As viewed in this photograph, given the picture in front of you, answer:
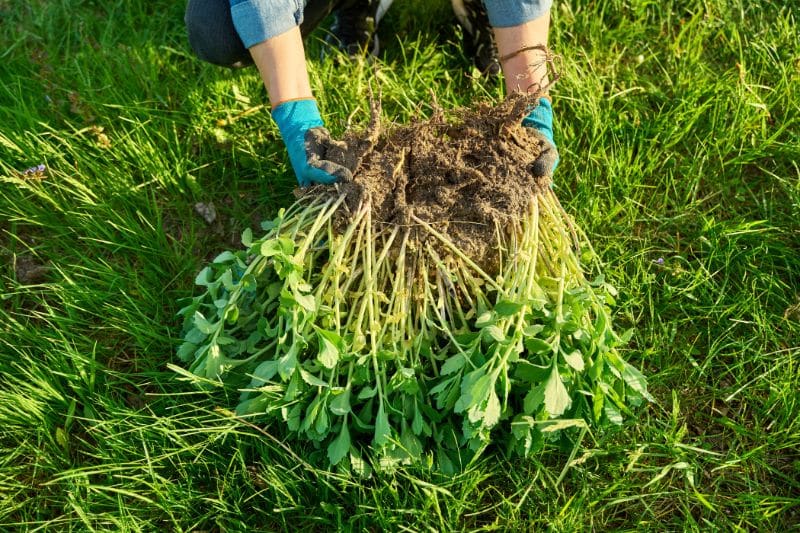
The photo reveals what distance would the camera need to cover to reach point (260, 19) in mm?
1858

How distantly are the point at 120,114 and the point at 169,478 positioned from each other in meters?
1.39

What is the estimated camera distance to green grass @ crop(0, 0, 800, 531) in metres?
1.73

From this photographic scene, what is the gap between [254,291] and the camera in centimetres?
174

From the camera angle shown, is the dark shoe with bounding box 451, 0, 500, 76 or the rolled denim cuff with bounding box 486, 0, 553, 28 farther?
the dark shoe with bounding box 451, 0, 500, 76

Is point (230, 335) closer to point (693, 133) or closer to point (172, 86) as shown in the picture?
point (172, 86)

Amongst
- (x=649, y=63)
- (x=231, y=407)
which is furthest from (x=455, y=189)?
(x=649, y=63)

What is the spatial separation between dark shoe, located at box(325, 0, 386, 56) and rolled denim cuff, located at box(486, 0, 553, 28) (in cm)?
68

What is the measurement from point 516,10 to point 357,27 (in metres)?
0.82

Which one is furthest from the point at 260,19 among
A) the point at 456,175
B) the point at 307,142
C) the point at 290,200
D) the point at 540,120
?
the point at 540,120

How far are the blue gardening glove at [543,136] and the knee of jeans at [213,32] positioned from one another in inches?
38.3

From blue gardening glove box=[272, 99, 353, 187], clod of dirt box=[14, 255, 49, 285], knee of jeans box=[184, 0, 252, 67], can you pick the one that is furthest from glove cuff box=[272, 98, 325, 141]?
clod of dirt box=[14, 255, 49, 285]

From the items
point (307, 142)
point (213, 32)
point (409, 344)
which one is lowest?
point (409, 344)

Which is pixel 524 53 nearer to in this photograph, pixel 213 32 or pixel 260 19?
pixel 260 19

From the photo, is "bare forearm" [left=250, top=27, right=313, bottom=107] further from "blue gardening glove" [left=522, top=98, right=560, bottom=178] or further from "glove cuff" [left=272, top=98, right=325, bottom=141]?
"blue gardening glove" [left=522, top=98, right=560, bottom=178]
